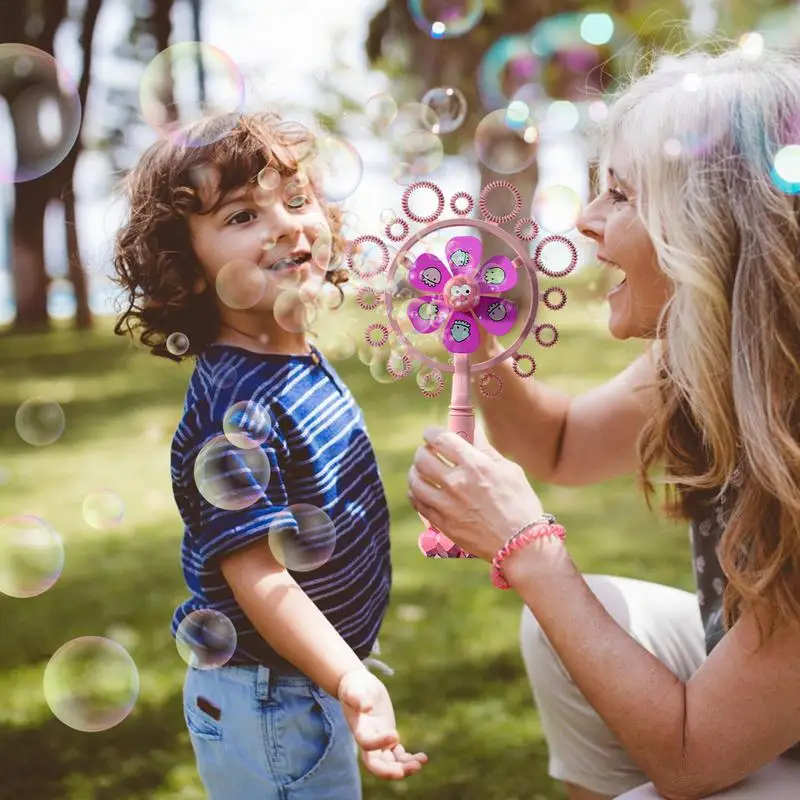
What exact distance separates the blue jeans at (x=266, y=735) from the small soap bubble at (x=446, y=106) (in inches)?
45.8

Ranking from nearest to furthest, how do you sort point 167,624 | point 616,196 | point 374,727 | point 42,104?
point 374,727
point 616,196
point 42,104
point 167,624

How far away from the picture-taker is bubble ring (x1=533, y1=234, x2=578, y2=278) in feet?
4.88

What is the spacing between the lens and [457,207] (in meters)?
1.48

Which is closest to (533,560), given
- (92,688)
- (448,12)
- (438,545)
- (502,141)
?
(438,545)

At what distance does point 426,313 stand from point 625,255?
0.35 m

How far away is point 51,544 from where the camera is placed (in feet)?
6.59

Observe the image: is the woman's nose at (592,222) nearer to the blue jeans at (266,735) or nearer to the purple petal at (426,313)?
the purple petal at (426,313)

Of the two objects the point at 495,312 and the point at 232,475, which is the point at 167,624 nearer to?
the point at 232,475

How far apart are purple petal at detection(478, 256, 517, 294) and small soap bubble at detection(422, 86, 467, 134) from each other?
70cm

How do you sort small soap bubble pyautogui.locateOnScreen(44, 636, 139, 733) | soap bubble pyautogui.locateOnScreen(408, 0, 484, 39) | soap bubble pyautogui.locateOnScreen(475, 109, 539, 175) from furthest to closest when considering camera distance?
soap bubble pyautogui.locateOnScreen(408, 0, 484, 39) → soap bubble pyautogui.locateOnScreen(475, 109, 539, 175) → small soap bubble pyautogui.locateOnScreen(44, 636, 139, 733)

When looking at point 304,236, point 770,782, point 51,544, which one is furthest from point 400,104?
point 770,782

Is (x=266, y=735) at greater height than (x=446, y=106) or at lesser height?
lesser

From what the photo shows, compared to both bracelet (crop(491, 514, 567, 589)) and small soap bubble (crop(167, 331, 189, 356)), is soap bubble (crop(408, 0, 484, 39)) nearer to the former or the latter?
small soap bubble (crop(167, 331, 189, 356))

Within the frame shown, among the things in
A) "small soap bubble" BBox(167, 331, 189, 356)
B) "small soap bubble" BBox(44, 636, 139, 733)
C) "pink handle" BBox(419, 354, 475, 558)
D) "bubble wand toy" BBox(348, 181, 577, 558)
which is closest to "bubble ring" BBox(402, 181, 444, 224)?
"bubble wand toy" BBox(348, 181, 577, 558)
